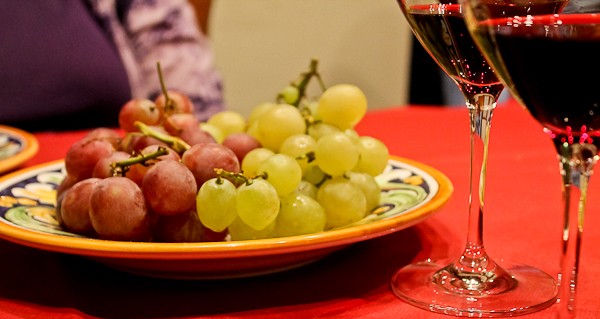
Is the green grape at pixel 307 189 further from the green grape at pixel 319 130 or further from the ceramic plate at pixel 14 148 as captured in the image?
the ceramic plate at pixel 14 148

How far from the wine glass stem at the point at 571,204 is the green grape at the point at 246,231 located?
0.23 metres

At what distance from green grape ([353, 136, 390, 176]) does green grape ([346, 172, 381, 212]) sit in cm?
1

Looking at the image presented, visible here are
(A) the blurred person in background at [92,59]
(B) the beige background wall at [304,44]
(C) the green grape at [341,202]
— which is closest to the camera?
(C) the green grape at [341,202]

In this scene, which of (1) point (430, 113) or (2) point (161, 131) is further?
(1) point (430, 113)

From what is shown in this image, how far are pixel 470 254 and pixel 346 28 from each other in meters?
2.58

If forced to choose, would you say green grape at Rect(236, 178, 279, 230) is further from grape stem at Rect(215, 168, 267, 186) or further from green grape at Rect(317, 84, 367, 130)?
green grape at Rect(317, 84, 367, 130)

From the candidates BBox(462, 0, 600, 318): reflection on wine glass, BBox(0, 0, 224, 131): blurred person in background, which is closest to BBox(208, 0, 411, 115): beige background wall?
BBox(0, 0, 224, 131): blurred person in background

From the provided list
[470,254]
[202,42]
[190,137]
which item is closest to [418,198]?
[470,254]

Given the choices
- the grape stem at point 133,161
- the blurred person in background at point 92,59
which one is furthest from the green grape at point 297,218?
the blurred person in background at point 92,59

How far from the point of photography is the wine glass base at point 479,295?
20.4 inches

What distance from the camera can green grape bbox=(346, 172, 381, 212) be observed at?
66cm

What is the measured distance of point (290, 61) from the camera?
3031 mm

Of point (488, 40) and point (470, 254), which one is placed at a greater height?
point (488, 40)

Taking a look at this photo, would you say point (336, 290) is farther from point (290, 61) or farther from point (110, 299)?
point (290, 61)
